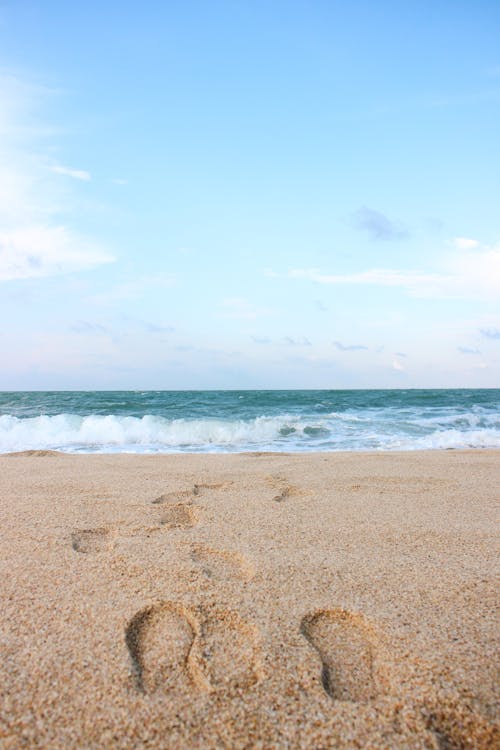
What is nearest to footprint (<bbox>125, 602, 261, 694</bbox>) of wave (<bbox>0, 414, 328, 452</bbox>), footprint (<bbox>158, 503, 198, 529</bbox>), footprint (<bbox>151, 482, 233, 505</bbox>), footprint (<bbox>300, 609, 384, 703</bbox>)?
footprint (<bbox>300, 609, 384, 703</bbox>)

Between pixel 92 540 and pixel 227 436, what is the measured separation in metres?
7.73

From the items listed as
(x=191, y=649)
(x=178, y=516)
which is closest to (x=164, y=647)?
(x=191, y=649)

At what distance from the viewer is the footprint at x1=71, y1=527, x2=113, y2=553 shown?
205 centimetres

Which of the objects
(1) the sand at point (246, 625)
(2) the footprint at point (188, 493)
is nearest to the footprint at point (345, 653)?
(1) the sand at point (246, 625)

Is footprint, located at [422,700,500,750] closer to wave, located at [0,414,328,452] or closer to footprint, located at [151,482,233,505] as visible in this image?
footprint, located at [151,482,233,505]

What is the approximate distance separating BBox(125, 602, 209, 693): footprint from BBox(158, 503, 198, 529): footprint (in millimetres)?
838

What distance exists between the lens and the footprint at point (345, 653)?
3.97 feet

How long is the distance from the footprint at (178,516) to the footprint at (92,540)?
282 millimetres

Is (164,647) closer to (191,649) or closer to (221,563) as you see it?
(191,649)

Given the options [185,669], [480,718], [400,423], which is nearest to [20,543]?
[185,669]

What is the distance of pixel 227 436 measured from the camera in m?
9.87

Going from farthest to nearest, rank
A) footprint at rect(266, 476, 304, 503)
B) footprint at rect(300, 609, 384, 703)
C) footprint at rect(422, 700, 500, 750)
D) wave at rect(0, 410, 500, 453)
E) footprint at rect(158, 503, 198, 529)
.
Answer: wave at rect(0, 410, 500, 453), footprint at rect(266, 476, 304, 503), footprint at rect(158, 503, 198, 529), footprint at rect(300, 609, 384, 703), footprint at rect(422, 700, 500, 750)

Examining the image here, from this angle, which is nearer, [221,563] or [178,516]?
[221,563]

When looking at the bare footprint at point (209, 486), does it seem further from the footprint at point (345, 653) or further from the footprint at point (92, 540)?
the footprint at point (345, 653)
